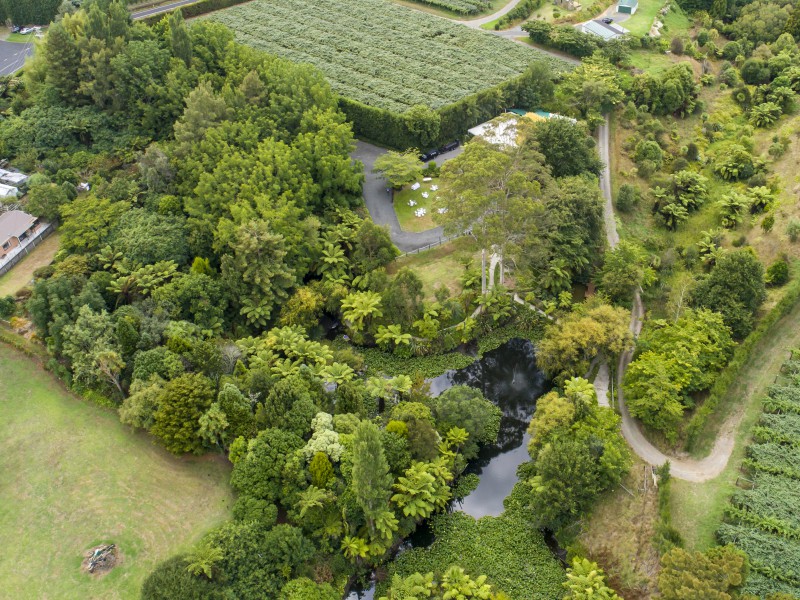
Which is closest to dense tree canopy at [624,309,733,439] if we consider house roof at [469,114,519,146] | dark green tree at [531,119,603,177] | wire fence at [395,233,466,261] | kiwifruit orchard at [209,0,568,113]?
dark green tree at [531,119,603,177]

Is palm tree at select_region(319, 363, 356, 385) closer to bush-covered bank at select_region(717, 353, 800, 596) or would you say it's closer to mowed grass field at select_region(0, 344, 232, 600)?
mowed grass field at select_region(0, 344, 232, 600)

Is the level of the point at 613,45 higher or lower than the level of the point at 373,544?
higher

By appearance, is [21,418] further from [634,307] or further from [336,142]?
[634,307]

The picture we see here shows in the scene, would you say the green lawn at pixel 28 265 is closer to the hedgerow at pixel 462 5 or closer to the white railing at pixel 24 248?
the white railing at pixel 24 248

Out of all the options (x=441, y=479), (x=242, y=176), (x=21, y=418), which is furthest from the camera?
(x=242, y=176)

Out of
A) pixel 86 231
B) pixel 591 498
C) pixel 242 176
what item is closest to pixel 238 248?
pixel 242 176

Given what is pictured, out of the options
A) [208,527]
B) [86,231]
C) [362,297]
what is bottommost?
[208,527]

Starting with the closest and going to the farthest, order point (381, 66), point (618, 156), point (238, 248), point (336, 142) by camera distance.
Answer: point (238, 248) < point (336, 142) < point (618, 156) < point (381, 66)
